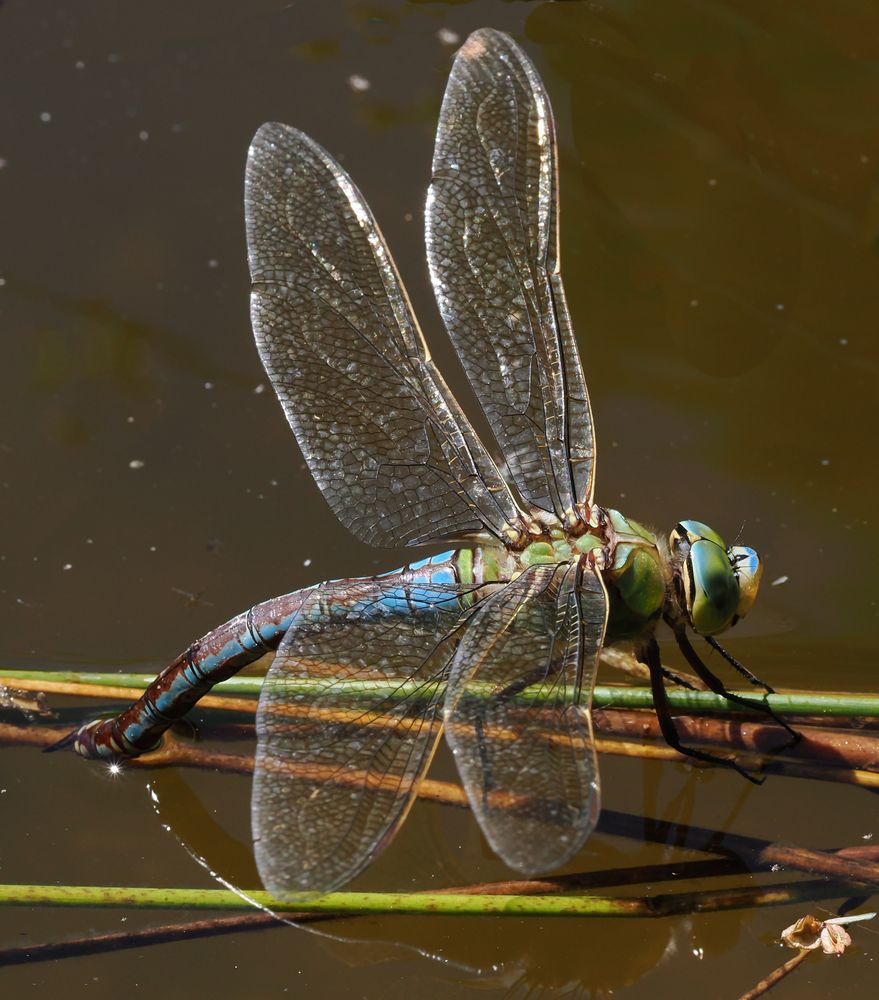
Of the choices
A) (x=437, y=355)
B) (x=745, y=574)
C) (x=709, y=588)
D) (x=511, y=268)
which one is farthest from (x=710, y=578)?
(x=437, y=355)

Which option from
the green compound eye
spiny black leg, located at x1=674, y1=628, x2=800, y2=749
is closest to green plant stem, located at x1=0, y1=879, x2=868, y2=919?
spiny black leg, located at x1=674, y1=628, x2=800, y2=749

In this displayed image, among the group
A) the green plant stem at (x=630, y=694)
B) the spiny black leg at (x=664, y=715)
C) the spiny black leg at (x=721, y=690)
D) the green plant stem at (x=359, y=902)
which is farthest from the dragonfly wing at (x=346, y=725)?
the spiny black leg at (x=721, y=690)

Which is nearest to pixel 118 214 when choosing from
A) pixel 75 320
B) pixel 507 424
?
pixel 75 320

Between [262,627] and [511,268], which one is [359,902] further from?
[511,268]

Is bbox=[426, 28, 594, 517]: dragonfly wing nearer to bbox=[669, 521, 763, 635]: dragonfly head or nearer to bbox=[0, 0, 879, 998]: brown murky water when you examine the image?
bbox=[669, 521, 763, 635]: dragonfly head

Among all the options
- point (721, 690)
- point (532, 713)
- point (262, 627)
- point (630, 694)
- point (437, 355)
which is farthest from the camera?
point (437, 355)
